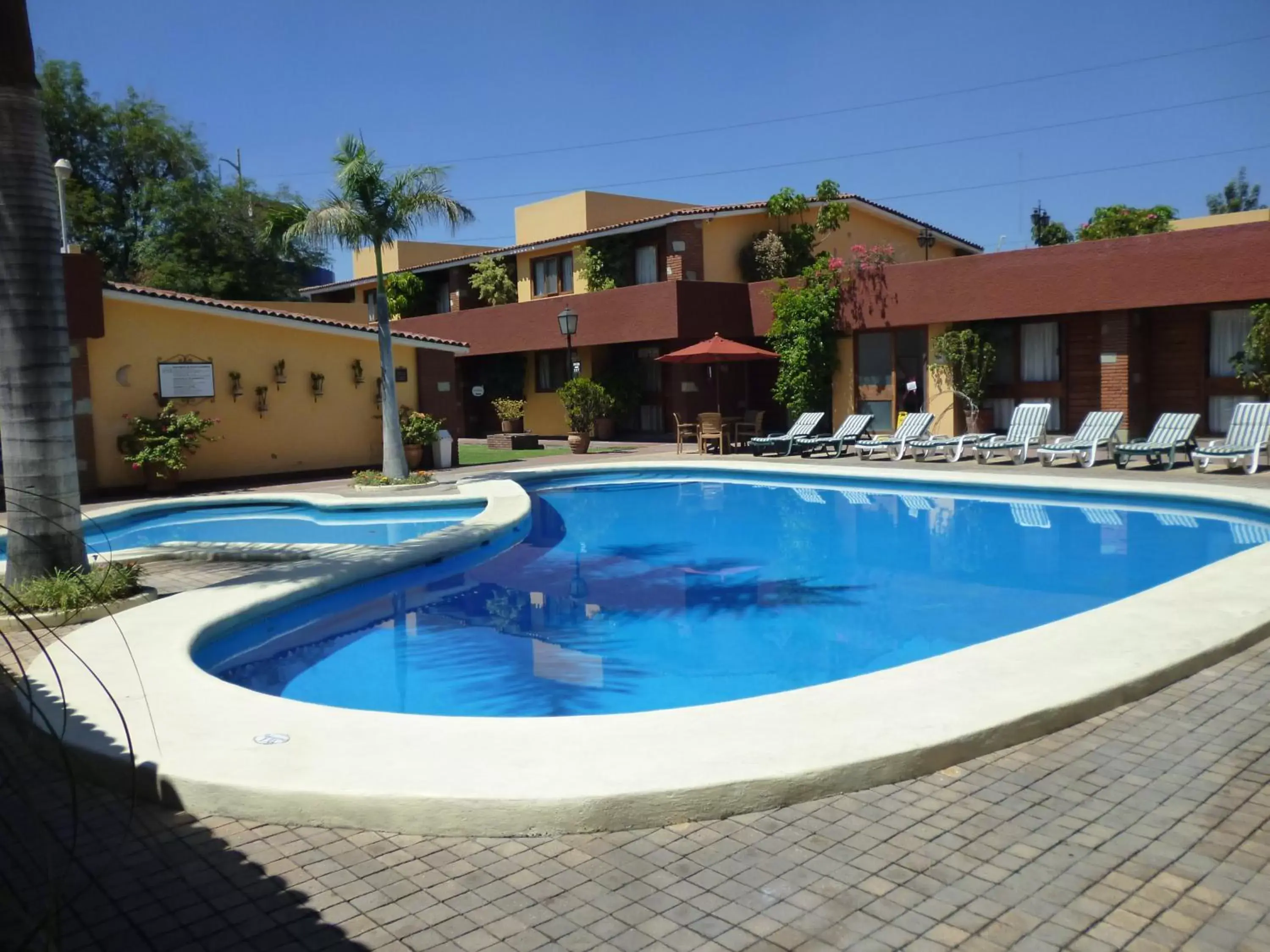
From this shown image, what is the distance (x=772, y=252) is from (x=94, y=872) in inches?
972

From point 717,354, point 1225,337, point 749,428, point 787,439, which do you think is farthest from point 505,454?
point 1225,337

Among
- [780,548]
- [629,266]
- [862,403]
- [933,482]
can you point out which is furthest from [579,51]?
[780,548]

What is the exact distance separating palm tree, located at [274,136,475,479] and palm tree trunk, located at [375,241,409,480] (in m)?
0.13

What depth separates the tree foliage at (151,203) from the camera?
138 ft

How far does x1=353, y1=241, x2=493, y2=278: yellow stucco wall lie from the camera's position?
37.0m

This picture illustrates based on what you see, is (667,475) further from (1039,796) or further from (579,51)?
(1039,796)

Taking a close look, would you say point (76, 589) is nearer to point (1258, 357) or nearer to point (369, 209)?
point (369, 209)

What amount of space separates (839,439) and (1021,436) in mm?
A: 3792

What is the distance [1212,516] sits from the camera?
13094 mm

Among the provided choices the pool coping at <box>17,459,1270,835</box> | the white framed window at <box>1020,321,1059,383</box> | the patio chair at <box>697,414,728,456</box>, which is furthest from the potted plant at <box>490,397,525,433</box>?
the pool coping at <box>17,459,1270,835</box>

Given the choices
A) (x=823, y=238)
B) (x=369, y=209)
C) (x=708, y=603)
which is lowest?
(x=708, y=603)

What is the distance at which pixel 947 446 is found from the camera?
19766 millimetres

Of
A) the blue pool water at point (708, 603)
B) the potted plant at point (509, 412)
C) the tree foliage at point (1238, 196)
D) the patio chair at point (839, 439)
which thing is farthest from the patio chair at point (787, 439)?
the tree foliage at point (1238, 196)

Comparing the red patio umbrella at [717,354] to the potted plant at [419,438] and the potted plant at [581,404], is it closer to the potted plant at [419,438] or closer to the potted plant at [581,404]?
the potted plant at [581,404]
